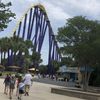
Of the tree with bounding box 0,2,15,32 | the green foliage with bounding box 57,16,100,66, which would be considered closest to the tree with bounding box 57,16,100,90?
the green foliage with bounding box 57,16,100,66

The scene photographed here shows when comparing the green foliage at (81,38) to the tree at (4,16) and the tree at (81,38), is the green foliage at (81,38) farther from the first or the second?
the tree at (4,16)

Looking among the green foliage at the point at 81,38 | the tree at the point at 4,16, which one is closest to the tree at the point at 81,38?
the green foliage at the point at 81,38

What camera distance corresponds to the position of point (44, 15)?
112250 millimetres

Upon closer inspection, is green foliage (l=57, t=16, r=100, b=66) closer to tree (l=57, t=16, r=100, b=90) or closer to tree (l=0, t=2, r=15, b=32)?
tree (l=57, t=16, r=100, b=90)

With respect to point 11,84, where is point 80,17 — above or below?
above

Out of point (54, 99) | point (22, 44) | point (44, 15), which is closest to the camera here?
point (54, 99)

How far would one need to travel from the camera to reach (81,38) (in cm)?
4050

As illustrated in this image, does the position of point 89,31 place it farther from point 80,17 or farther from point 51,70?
point 51,70

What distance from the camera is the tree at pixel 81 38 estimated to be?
3953 cm

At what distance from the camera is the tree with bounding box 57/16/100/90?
39531 millimetres

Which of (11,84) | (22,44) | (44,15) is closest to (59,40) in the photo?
(11,84)

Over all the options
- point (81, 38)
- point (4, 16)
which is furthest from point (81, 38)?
point (4, 16)

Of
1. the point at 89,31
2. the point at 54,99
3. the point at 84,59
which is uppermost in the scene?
the point at 89,31

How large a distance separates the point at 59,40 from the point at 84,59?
3.07 m
